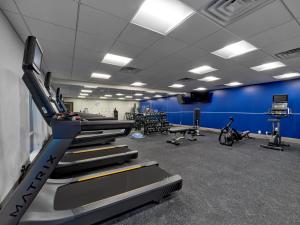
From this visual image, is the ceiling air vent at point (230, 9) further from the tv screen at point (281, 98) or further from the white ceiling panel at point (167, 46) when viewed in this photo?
the tv screen at point (281, 98)

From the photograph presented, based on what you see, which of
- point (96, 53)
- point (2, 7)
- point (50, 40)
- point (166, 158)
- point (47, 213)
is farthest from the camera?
point (166, 158)

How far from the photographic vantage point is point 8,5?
1.71 meters

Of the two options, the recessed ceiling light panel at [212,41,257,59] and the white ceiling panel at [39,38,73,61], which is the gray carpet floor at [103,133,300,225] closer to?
the recessed ceiling light panel at [212,41,257,59]

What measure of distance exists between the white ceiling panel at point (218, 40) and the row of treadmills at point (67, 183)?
2207mm

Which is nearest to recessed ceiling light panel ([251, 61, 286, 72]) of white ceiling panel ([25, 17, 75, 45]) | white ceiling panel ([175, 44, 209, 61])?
white ceiling panel ([175, 44, 209, 61])

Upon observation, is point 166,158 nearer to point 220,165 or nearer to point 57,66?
point 220,165

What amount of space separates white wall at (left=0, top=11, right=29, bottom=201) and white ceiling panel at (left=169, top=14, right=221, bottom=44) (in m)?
2.44

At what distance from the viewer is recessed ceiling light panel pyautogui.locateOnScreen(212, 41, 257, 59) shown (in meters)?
2.76

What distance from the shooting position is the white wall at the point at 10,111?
1734mm

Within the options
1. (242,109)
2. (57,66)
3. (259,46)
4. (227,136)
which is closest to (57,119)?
(259,46)

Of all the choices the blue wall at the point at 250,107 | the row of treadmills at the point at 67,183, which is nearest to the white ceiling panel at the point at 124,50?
the row of treadmills at the point at 67,183

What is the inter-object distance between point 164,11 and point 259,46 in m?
2.15

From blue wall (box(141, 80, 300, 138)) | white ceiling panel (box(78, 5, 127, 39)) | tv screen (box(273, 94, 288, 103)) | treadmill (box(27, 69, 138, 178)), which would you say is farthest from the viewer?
blue wall (box(141, 80, 300, 138))

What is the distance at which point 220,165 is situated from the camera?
3021 millimetres
